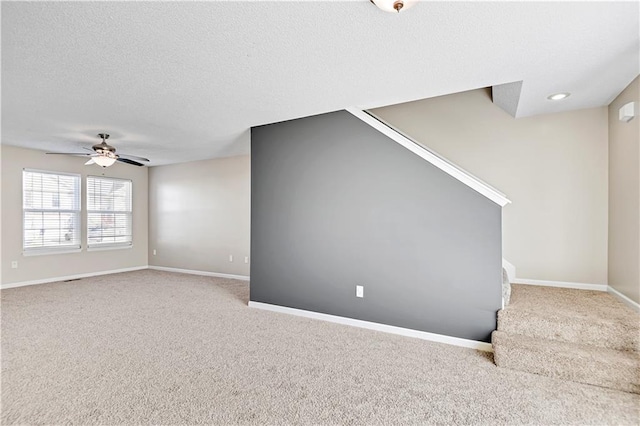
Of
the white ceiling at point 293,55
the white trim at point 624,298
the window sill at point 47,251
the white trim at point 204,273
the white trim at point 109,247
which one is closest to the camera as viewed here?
the white ceiling at point 293,55

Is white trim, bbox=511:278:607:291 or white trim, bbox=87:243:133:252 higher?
white trim, bbox=87:243:133:252

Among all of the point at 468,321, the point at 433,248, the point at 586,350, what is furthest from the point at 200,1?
the point at 586,350

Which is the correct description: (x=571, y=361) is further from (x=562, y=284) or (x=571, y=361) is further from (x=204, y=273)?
(x=204, y=273)

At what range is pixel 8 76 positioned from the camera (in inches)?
101

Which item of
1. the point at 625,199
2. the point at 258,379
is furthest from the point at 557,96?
the point at 258,379

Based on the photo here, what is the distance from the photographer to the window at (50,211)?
5344 mm

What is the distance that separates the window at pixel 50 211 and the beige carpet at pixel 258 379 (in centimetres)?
249

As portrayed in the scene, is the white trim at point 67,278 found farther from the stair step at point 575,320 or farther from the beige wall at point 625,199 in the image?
the beige wall at point 625,199

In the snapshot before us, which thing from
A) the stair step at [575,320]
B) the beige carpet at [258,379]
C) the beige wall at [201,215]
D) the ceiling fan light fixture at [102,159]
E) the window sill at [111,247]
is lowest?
the beige carpet at [258,379]

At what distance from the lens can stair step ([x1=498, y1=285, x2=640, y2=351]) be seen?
234 centimetres

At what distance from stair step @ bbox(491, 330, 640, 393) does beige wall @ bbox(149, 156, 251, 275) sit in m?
4.45

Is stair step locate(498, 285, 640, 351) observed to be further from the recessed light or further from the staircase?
the recessed light

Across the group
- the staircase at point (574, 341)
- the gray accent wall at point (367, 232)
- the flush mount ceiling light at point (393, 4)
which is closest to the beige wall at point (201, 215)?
the gray accent wall at point (367, 232)

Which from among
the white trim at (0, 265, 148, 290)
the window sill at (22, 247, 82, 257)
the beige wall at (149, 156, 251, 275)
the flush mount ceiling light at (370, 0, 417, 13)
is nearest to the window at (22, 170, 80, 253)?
the window sill at (22, 247, 82, 257)
